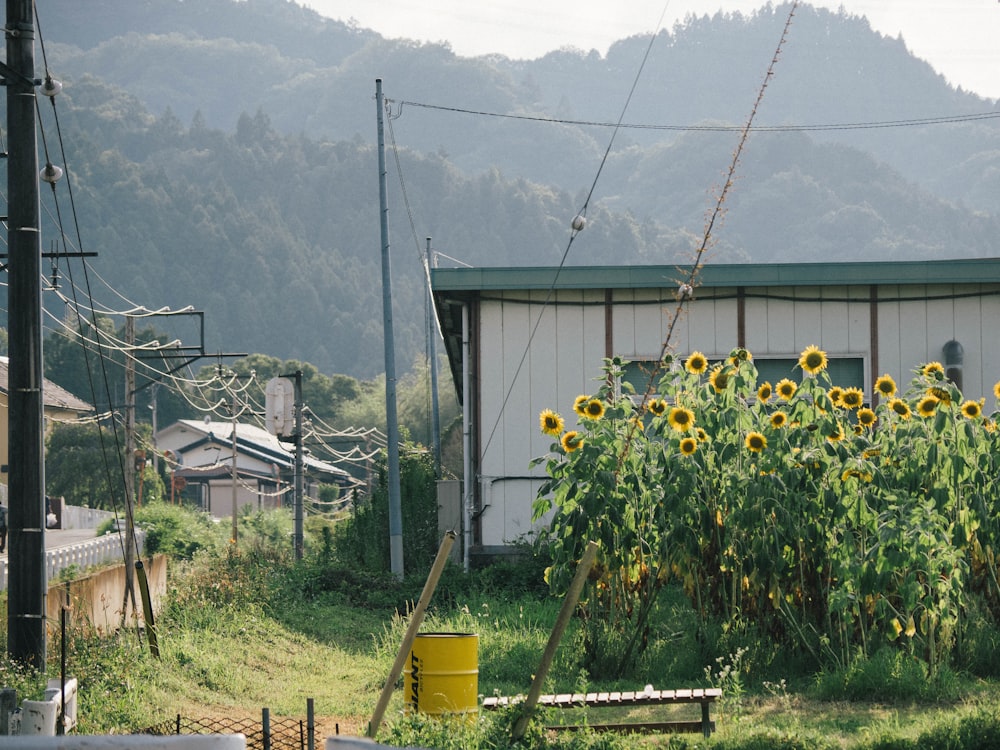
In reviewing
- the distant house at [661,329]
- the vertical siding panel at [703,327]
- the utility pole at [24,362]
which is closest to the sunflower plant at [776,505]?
the utility pole at [24,362]

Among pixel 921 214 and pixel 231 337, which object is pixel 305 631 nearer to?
pixel 231 337

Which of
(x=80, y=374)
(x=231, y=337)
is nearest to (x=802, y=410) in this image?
(x=80, y=374)

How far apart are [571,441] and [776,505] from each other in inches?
65.3

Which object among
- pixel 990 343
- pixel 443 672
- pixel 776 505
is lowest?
pixel 443 672

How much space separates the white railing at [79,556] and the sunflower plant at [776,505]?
403 inches

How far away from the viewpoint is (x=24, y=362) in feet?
32.6

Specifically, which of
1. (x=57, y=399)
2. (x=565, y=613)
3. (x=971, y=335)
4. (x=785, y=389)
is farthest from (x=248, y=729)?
(x=57, y=399)

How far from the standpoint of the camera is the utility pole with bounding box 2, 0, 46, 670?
31.9 feet

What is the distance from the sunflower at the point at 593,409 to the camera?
33.0 feet

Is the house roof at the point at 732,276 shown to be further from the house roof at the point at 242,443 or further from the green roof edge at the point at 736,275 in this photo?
the house roof at the point at 242,443

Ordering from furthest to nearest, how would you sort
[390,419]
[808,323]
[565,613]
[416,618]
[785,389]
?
1. [390,419]
2. [808,323]
3. [785,389]
4. [416,618]
5. [565,613]

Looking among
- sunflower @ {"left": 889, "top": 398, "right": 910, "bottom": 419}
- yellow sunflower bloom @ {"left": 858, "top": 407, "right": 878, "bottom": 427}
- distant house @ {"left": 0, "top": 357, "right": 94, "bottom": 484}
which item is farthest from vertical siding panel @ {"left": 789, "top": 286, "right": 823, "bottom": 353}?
distant house @ {"left": 0, "top": 357, "right": 94, "bottom": 484}

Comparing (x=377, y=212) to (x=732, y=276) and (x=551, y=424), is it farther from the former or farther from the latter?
(x=551, y=424)

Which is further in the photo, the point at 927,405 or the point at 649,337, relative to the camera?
the point at 649,337
